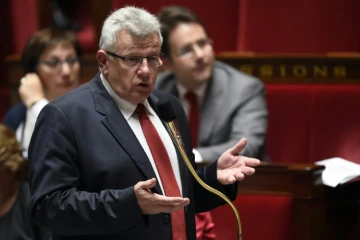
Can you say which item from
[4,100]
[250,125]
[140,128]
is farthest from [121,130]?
[4,100]

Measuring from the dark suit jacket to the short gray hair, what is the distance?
58mm

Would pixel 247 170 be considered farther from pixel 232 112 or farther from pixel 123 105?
pixel 232 112

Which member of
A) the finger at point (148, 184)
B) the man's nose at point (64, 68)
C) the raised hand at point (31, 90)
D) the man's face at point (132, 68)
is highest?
the man's face at point (132, 68)

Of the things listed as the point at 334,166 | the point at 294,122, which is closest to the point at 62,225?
the point at 334,166

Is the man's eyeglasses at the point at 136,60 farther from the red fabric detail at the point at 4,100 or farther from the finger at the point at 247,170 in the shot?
the red fabric detail at the point at 4,100

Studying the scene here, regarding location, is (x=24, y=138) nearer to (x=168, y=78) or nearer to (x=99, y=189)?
(x=168, y=78)

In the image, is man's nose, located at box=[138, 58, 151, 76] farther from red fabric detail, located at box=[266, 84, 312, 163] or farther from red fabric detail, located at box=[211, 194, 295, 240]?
red fabric detail, located at box=[266, 84, 312, 163]

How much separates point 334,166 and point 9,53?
1058 millimetres

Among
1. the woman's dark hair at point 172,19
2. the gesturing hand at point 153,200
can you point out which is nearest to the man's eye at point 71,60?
the woman's dark hair at point 172,19

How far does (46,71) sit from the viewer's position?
138 cm

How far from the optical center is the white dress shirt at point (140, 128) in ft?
2.53

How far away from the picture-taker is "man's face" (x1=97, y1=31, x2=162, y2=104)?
2.47 ft

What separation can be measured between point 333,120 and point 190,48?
1.00ft

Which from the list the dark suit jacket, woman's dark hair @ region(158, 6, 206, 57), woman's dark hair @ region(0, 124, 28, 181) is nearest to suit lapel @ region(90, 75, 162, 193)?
the dark suit jacket
